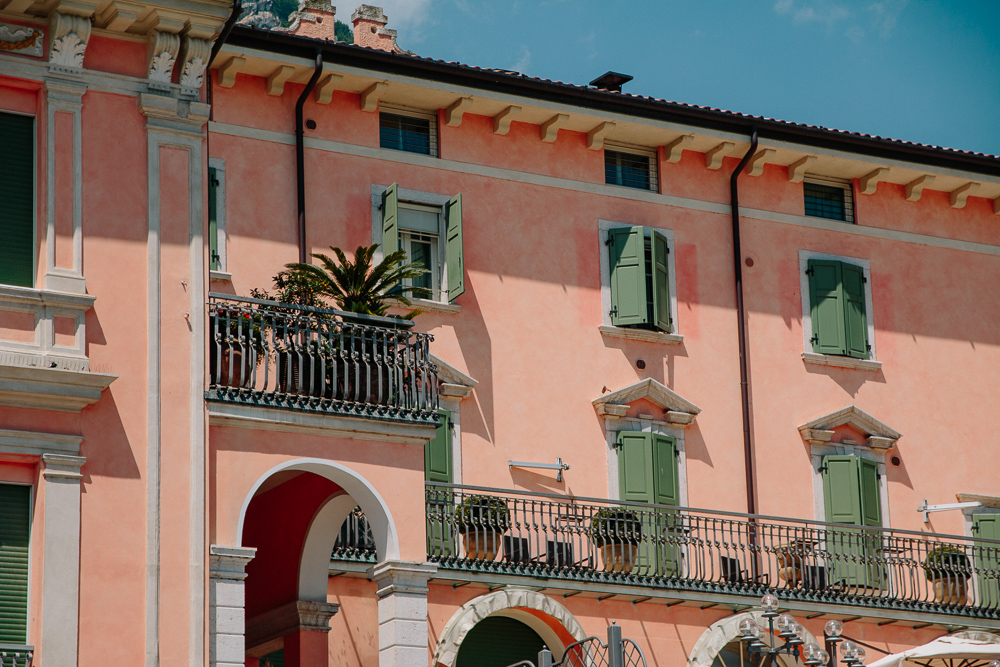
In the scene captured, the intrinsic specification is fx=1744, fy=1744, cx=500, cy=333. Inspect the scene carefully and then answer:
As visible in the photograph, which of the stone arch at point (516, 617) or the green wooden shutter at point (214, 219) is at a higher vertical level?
the green wooden shutter at point (214, 219)

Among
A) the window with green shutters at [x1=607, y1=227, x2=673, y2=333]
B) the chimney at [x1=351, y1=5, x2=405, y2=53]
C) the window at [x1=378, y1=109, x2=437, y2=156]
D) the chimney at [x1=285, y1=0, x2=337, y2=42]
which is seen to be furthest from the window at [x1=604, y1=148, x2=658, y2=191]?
the chimney at [x1=285, y1=0, x2=337, y2=42]

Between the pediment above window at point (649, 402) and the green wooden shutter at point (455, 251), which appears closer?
the green wooden shutter at point (455, 251)

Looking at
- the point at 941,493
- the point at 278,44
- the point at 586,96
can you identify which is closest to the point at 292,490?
the point at 278,44

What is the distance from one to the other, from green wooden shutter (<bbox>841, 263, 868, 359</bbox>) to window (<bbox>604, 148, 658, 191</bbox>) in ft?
9.90

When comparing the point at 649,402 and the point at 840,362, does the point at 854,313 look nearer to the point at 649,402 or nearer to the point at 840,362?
the point at 840,362

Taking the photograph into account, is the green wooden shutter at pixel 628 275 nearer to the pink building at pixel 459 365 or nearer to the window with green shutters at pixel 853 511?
the pink building at pixel 459 365

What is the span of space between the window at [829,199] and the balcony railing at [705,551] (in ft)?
14.8

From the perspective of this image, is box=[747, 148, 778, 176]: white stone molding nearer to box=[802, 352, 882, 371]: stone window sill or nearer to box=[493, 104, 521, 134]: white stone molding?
box=[802, 352, 882, 371]: stone window sill

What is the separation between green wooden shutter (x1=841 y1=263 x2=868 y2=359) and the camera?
78.8 ft

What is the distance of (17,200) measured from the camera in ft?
49.6

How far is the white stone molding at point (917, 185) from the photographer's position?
81.3 feet

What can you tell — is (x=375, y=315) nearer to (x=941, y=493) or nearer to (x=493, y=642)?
(x=493, y=642)

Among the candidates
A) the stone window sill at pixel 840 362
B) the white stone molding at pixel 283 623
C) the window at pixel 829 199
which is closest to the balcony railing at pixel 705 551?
the stone window sill at pixel 840 362

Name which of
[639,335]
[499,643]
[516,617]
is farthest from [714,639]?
[639,335]
